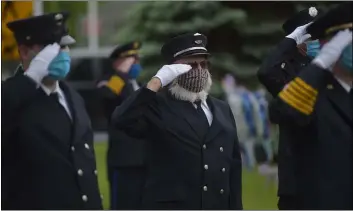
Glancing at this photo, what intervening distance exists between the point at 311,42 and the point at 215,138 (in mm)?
774

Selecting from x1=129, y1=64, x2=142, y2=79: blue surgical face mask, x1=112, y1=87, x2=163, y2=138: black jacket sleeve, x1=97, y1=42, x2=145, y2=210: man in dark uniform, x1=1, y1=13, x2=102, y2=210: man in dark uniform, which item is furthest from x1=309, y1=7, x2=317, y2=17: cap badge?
x1=129, y1=64, x2=142, y2=79: blue surgical face mask

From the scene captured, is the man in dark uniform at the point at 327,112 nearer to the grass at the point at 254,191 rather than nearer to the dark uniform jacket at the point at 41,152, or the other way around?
the dark uniform jacket at the point at 41,152

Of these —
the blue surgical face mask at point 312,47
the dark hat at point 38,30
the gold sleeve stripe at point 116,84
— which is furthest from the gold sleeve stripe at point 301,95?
the gold sleeve stripe at point 116,84

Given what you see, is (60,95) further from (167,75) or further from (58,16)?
(167,75)

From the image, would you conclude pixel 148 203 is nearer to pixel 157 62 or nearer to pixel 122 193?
pixel 122 193

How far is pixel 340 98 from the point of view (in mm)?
4191

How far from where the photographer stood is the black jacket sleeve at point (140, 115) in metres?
5.15

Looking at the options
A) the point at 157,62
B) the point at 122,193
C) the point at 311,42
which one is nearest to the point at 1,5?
the point at 311,42

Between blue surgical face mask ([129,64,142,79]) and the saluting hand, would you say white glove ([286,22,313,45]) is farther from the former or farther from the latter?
blue surgical face mask ([129,64,142,79])

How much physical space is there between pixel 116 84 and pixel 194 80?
11.9 ft

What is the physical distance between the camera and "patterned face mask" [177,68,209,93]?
528 centimetres

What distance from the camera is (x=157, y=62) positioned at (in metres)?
16.1

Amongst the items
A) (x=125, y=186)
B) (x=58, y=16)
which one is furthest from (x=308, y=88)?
(x=125, y=186)

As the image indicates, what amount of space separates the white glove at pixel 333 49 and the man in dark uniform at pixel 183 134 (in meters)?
1.28
